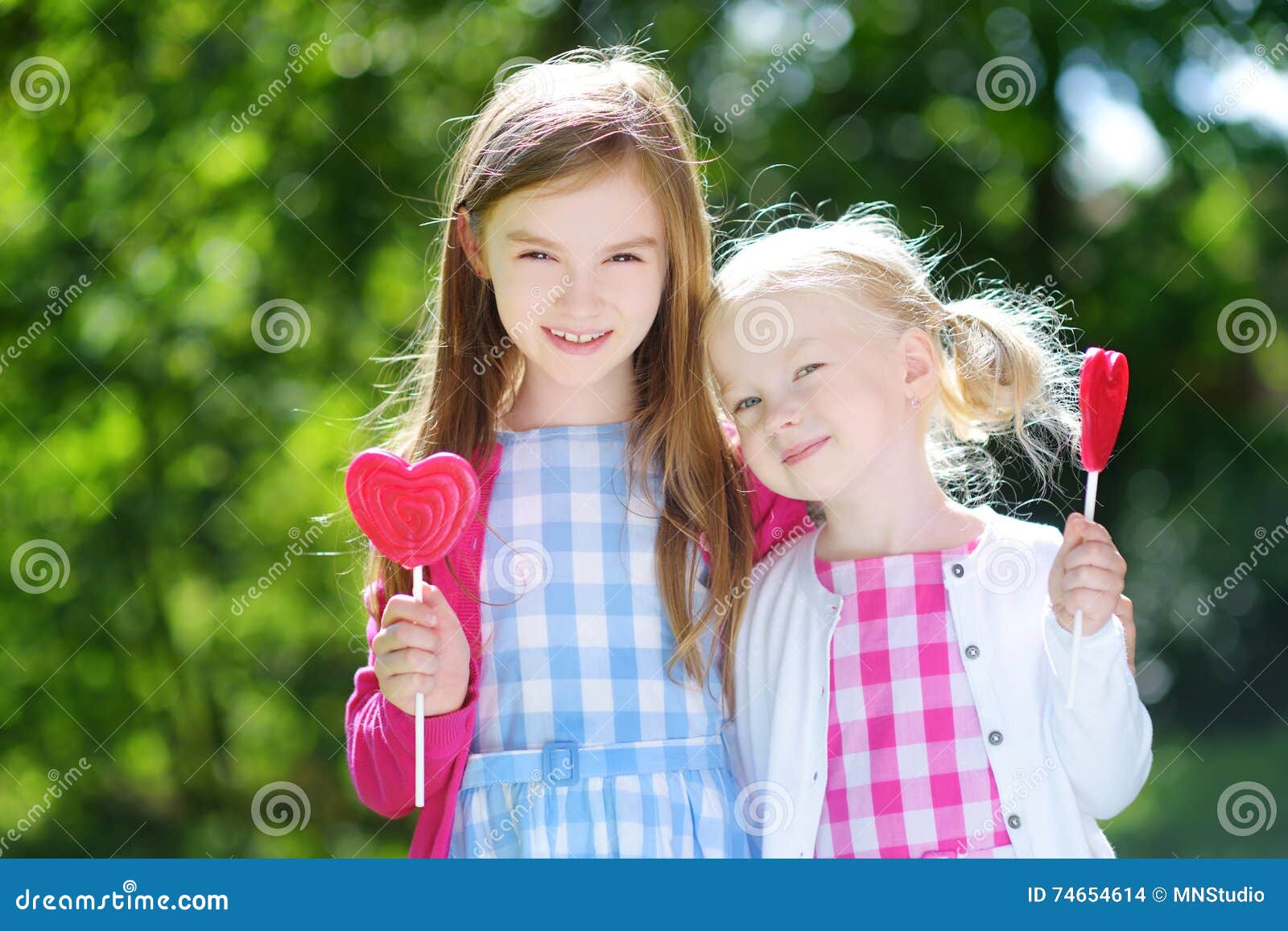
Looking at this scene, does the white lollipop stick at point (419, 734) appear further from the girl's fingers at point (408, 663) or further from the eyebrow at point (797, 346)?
the eyebrow at point (797, 346)

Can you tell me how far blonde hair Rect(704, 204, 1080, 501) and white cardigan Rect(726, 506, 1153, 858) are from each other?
228 mm

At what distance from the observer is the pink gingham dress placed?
97.3 inches

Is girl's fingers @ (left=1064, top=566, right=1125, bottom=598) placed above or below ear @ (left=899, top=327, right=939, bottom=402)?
below

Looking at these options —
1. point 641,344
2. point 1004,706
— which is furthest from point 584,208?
point 1004,706

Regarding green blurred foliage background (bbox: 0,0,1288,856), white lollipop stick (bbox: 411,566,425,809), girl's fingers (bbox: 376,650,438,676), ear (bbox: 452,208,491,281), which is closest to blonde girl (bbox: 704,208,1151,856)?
white lollipop stick (bbox: 411,566,425,809)

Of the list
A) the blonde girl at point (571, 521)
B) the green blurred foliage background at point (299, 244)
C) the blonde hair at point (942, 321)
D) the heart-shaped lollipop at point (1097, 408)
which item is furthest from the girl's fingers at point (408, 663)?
the green blurred foliage background at point (299, 244)

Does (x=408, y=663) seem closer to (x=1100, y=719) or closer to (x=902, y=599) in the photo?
(x=902, y=599)

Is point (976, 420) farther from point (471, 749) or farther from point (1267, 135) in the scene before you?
point (1267, 135)

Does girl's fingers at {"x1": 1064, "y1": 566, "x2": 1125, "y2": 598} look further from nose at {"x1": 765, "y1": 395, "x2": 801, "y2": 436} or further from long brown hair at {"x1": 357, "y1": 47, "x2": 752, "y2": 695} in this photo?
long brown hair at {"x1": 357, "y1": 47, "x2": 752, "y2": 695}

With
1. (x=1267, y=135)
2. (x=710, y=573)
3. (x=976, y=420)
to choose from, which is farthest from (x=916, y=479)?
(x=1267, y=135)

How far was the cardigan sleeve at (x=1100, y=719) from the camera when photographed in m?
2.36

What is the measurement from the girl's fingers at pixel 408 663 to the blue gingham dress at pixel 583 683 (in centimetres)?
24

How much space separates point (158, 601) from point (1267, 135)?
4.80 m

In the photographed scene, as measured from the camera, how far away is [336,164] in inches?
214
